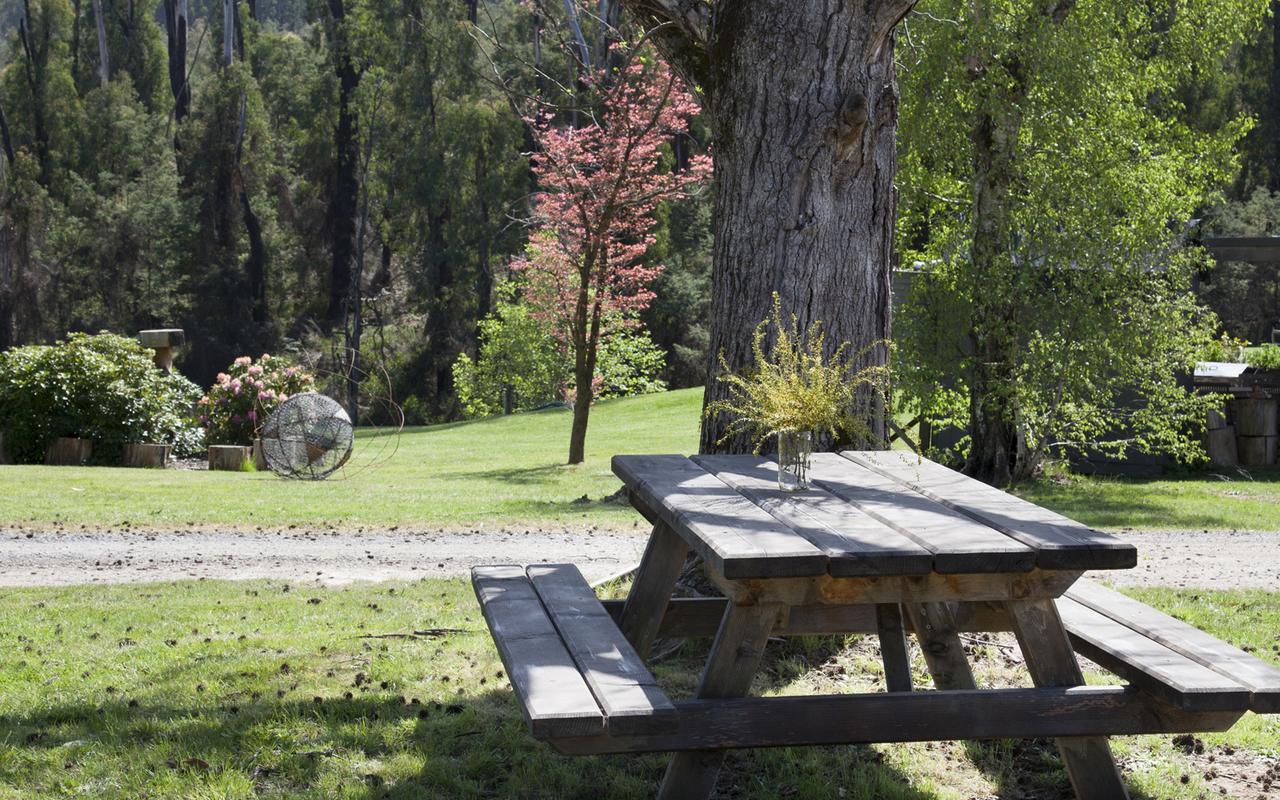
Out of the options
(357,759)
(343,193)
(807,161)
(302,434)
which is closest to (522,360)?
(343,193)

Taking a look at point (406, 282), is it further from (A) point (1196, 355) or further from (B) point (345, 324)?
(A) point (1196, 355)

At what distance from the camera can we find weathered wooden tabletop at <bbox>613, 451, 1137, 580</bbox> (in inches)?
121

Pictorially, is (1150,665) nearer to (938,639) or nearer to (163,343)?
(938,639)

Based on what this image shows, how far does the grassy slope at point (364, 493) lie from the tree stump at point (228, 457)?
0.89m

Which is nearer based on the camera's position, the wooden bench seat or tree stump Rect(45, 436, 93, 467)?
the wooden bench seat

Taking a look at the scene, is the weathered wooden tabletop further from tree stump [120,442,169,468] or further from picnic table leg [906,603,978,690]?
tree stump [120,442,169,468]

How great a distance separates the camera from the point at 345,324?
43750 mm

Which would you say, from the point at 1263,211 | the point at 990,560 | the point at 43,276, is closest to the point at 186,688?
the point at 990,560

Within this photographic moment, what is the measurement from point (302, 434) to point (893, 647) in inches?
527

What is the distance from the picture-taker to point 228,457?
1764 cm

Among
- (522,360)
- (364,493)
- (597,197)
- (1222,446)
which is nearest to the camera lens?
(364,493)

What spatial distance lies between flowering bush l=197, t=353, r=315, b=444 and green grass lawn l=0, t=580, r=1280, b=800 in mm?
12065

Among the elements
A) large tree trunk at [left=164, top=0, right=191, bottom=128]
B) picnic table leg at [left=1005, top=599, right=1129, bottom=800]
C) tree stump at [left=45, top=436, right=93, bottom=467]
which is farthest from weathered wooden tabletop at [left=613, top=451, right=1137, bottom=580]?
large tree trunk at [left=164, top=0, right=191, bottom=128]

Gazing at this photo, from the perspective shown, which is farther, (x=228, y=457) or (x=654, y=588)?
(x=228, y=457)
